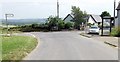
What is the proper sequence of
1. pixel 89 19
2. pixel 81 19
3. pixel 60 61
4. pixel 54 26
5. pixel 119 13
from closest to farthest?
pixel 60 61
pixel 119 13
pixel 54 26
pixel 81 19
pixel 89 19

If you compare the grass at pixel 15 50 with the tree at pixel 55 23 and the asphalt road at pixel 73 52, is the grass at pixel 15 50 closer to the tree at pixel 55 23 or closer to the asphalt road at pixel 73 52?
the asphalt road at pixel 73 52

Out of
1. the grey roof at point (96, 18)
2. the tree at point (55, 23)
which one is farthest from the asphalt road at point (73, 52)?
the grey roof at point (96, 18)

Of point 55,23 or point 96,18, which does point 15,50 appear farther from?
point 96,18

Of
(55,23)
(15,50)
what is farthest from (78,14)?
(15,50)

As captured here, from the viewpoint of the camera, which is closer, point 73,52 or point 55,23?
point 73,52

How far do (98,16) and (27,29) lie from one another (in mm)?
35952

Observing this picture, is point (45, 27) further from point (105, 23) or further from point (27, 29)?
point (105, 23)

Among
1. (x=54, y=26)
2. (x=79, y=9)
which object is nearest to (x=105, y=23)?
(x=54, y=26)

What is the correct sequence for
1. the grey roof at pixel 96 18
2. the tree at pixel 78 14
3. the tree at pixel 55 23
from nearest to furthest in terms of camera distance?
the tree at pixel 55 23, the tree at pixel 78 14, the grey roof at pixel 96 18

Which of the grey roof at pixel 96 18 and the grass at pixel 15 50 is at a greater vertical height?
the grey roof at pixel 96 18

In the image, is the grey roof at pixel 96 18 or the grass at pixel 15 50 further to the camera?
the grey roof at pixel 96 18

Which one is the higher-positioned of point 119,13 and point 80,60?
point 119,13

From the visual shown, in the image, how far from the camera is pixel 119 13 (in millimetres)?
64188

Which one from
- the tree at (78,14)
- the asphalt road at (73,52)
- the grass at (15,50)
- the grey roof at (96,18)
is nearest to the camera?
the grass at (15,50)
